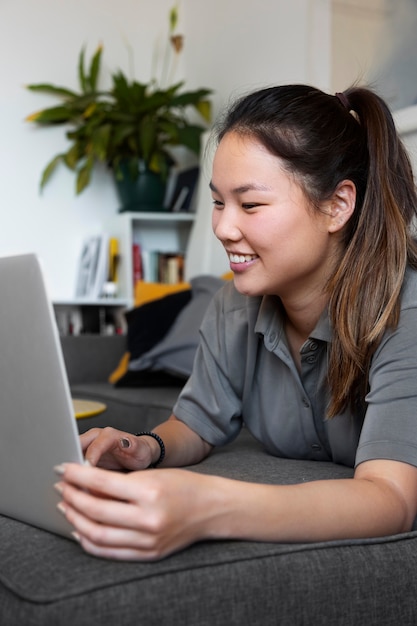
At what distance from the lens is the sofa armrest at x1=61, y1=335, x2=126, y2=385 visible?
328cm

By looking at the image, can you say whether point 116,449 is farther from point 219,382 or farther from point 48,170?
point 48,170

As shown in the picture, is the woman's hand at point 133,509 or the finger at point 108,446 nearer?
the woman's hand at point 133,509

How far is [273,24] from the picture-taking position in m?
3.54

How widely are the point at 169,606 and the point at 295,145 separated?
28.4 inches

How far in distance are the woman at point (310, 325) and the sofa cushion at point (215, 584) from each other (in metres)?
0.03

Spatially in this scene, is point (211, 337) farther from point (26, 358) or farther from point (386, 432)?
point (26, 358)

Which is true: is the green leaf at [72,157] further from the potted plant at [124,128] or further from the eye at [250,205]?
the eye at [250,205]

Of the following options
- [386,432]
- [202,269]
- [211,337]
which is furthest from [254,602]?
[202,269]

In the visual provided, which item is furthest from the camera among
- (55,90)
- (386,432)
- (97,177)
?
(97,177)

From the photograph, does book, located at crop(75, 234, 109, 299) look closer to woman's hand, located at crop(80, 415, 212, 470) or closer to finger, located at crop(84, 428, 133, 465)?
woman's hand, located at crop(80, 415, 212, 470)

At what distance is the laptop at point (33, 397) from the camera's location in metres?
0.82

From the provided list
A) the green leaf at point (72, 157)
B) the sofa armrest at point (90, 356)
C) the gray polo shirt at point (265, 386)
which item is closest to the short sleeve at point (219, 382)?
the gray polo shirt at point (265, 386)

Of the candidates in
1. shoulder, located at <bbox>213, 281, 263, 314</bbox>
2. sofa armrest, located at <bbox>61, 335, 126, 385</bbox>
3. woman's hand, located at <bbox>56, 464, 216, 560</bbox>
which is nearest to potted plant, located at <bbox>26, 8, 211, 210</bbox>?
sofa armrest, located at <bbox>61, 335, 126, 385</bbox>

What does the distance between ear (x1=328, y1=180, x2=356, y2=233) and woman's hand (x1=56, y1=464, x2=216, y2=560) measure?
57 cm
